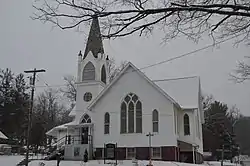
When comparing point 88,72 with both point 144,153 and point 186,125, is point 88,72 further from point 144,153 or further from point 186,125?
point 186,125

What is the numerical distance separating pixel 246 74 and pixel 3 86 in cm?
4401

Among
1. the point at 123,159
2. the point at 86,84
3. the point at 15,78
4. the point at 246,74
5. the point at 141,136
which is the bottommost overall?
the point at 123,159

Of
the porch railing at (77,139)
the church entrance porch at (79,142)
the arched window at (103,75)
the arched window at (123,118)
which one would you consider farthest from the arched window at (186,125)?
the arched window at (103,75)

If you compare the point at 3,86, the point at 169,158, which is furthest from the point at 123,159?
the point at 3,86

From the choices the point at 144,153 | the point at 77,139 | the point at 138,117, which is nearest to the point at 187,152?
the point at 144,153

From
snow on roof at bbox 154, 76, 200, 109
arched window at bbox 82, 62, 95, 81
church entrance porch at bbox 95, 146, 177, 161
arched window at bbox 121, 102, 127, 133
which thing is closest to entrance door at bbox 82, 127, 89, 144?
church entrance porch at bbox 95, 146, 177, 161

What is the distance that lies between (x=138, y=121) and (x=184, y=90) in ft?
19.5

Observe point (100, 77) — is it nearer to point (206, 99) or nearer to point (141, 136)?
point (141, 136)

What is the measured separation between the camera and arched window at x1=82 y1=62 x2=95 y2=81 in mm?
34688

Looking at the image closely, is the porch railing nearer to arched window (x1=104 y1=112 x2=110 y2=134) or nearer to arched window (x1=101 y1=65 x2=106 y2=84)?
arched window (x1=104 y1=112 x2=110 y2=134)

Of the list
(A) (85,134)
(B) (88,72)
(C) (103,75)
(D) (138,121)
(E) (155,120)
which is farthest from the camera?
(C) (103,75)

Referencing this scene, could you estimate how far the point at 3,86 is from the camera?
169 ft

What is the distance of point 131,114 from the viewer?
30109 mm

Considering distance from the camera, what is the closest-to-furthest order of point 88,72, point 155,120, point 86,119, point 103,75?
point 155,120
point 86,119
point 88,72
point 103,75
